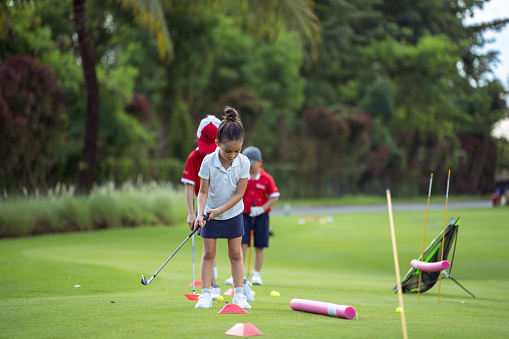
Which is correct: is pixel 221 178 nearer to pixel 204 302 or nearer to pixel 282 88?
pixel 204 302

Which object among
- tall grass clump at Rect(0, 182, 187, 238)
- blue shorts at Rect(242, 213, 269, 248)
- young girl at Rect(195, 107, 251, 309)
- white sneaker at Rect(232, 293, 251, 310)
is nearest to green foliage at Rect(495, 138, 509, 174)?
tall grass clump at Rect(0, 182, 187, 238)

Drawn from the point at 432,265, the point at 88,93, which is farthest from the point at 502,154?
the point at 432,265

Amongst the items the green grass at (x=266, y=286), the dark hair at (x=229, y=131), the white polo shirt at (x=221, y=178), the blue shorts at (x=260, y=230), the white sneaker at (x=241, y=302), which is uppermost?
the dark hair at (x=229, y=131)

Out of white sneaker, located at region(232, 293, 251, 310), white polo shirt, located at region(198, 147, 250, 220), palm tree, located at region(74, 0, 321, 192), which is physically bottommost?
white sneaker, located at region(232, 293, 251, 310)

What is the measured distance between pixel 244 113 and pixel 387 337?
30939 millimetres

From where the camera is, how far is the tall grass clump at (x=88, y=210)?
15.3 m

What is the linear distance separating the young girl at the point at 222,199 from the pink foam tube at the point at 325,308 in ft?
1.64

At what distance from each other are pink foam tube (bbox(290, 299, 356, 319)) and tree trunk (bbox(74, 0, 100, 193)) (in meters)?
12.6

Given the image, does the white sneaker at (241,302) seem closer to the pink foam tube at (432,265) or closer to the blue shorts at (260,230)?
the pink foam tube at (432,265)

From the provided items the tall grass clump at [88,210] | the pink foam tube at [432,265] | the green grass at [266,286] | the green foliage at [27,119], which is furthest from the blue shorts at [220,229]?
the green foliage at [27,119]

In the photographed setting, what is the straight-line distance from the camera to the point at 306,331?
4551mm

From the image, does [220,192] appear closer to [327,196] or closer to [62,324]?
[62,324]

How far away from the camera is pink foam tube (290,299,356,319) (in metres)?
5.16

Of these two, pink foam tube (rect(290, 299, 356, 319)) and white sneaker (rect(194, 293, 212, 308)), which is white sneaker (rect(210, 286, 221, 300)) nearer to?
white sneaker (rect(194, 293, 212, 308))
